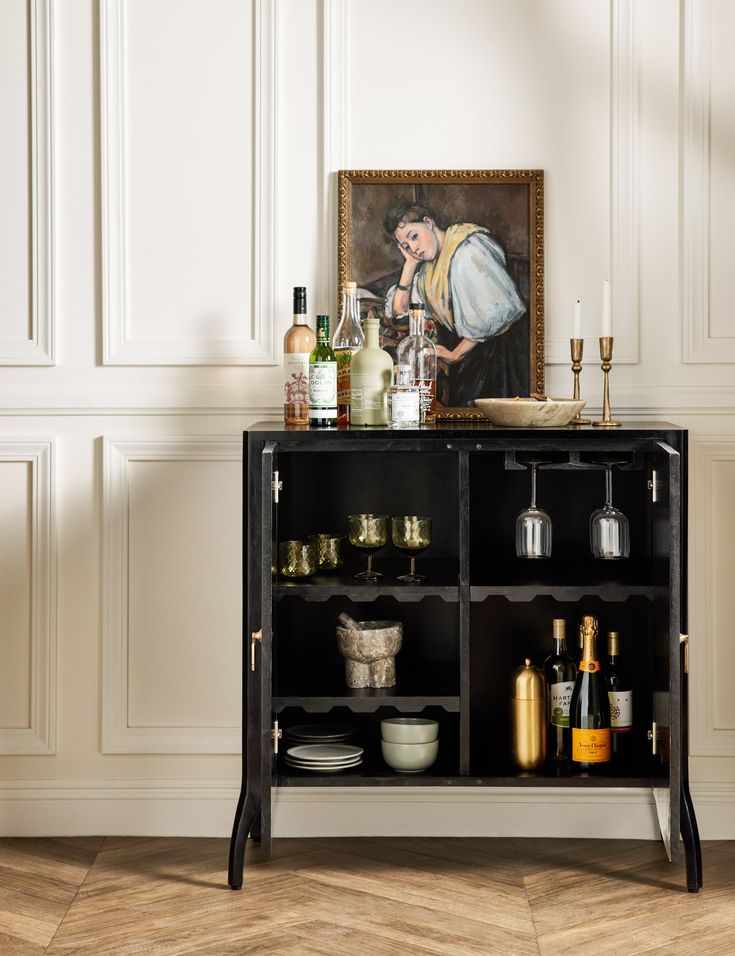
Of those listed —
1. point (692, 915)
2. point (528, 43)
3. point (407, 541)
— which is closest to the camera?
point (692, 915)

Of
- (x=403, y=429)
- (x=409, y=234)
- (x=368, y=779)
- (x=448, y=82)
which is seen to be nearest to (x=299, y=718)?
(x=368, y=779)

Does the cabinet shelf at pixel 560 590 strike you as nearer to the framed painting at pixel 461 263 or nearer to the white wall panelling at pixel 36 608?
the framed painting at pixel 461 263

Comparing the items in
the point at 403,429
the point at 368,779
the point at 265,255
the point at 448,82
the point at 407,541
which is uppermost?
the point at 448,82

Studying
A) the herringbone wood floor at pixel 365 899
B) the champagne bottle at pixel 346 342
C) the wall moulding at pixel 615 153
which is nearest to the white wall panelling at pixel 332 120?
the wall moulding at pixel 615 153

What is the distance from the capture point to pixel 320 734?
2.83 m

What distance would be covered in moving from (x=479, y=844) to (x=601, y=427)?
1.20 m

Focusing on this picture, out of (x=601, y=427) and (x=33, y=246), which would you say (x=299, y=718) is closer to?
(x=601, y=427)

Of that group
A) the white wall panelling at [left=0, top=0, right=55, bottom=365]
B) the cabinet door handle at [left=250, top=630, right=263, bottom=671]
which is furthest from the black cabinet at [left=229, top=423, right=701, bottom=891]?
the white wall panelling at [left=0, top=0, right=55, bottom=365]

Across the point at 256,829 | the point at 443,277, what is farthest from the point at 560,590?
the point at 256,829

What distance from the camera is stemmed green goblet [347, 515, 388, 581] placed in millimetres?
2719

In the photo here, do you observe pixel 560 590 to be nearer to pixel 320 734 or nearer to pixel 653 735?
pixel 653 735

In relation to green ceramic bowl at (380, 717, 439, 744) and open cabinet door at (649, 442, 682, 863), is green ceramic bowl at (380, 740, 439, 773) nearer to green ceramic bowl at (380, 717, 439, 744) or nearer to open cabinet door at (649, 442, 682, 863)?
green ceramic bowl at (380, 717, 439, 744)

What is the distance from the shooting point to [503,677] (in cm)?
299

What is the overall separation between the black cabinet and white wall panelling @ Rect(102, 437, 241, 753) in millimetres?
177
